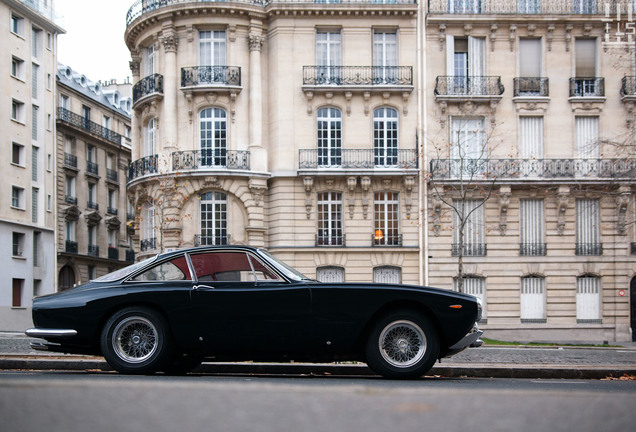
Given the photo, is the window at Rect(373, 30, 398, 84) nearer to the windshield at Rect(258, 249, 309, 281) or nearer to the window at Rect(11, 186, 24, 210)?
the window at Rect(11, 186, 24, 210)

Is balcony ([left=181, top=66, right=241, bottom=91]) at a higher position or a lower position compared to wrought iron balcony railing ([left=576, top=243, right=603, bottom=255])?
higher

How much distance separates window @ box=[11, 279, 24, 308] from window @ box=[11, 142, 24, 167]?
7.18 m

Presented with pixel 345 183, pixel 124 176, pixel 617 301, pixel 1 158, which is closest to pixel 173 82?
pixel 345 183

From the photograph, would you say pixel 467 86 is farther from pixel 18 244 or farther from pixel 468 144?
pixel 18 244

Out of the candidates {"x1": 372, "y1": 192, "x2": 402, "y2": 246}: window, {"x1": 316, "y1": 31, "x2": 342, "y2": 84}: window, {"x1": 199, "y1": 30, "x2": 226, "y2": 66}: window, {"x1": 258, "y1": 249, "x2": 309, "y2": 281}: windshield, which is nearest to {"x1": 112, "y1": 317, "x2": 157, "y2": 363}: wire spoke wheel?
{"x1": 258, "y1": 249, "x2": 309, "y2": 281}: windshield

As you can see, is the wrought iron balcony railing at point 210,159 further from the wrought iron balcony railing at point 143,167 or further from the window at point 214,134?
the wrought iron balcony railing at point 143,167

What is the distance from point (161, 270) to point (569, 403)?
6019mm

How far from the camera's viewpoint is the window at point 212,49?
3862cm

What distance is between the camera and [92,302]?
8906 millimetres

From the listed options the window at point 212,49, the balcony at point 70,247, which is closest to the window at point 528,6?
the window at point 212,49

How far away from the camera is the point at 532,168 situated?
37.8 metres

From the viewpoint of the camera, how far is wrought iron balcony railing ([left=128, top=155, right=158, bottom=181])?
3906cm

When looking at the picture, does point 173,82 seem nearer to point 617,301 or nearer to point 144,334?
point 617,301

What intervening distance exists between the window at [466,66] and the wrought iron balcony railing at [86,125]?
3020 centimetres
